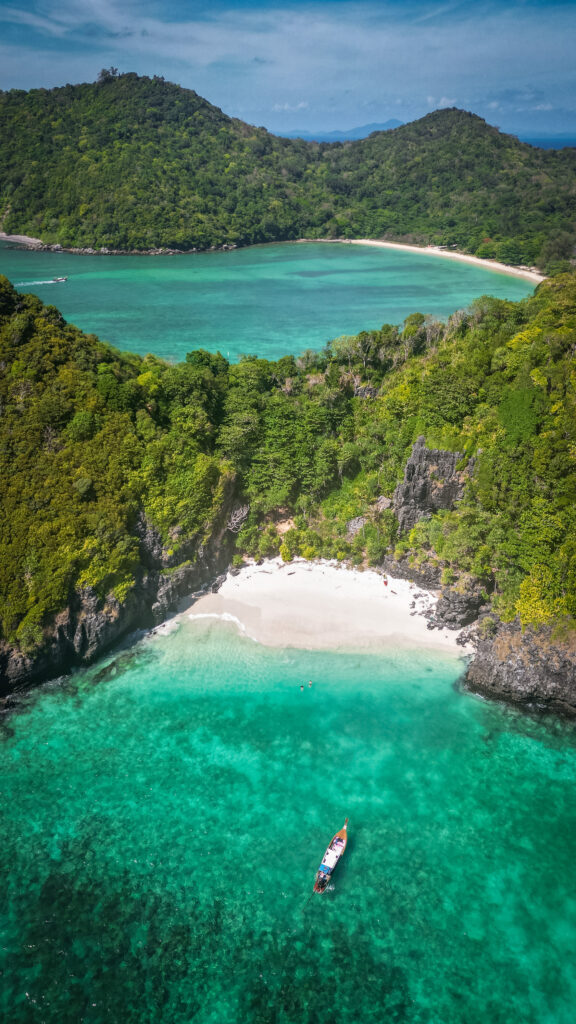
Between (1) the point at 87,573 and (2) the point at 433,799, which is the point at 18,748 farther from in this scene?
(2) the point at 433,799

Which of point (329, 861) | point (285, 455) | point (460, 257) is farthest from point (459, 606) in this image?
point (460, 257)

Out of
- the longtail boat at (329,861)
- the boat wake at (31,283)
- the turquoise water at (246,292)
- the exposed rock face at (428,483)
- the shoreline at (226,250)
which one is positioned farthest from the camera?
the shoreline at (226,250)

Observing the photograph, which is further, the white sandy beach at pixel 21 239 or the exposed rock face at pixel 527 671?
the white sandy beach at pixel 21 239

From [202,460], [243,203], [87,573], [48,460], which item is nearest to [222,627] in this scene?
[87,573]

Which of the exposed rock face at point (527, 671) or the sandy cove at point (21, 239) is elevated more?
the sandy cove at point (21, 239)

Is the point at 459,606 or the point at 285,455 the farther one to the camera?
the point at 285,455

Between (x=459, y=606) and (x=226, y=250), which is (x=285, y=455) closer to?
(x=459, y=606)

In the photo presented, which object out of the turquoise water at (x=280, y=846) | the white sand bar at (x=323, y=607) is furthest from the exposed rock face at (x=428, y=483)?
the turquoise water at (x=280, y=846)

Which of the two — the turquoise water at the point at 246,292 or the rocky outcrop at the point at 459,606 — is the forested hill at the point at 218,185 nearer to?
the turquoise water at the point at 246,292
